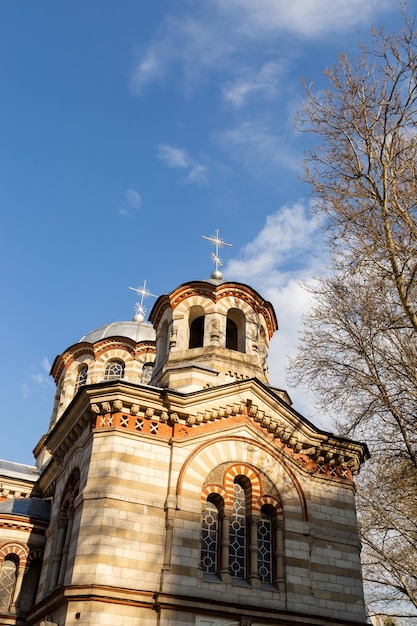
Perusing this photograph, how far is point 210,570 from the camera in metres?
11.5

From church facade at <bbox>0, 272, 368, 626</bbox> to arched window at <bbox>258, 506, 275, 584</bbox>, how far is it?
2 centimetres

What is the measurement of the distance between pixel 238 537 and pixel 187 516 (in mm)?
1294

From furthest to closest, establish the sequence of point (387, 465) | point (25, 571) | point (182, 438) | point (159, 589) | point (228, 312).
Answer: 1. point (228, 312)
2. point (25, 571)
3. point (182, 438)
4. point (387, 465)
5. point (159, 589)

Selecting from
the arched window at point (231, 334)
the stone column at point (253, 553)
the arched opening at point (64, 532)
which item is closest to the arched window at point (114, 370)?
the arched window at point (231, 334)

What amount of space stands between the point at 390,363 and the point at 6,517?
9.29m

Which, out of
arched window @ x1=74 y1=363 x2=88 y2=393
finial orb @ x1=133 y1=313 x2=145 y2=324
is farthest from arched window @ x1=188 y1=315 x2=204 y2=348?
finial orb @ x1=133 y1=313 x2=145 y2=324

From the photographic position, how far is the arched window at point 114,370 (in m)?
20.7

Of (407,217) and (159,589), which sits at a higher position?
(407,217)

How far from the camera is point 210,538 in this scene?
11797 millimetres

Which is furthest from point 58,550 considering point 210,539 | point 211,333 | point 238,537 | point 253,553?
point 211,333

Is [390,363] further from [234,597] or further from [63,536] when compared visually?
[63,536]

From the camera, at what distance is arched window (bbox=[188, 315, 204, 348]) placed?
17.4 metres

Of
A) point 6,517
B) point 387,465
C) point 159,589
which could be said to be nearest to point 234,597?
point 159,589

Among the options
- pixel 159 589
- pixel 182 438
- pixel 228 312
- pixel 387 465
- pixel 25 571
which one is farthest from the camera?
pixel 228 312
